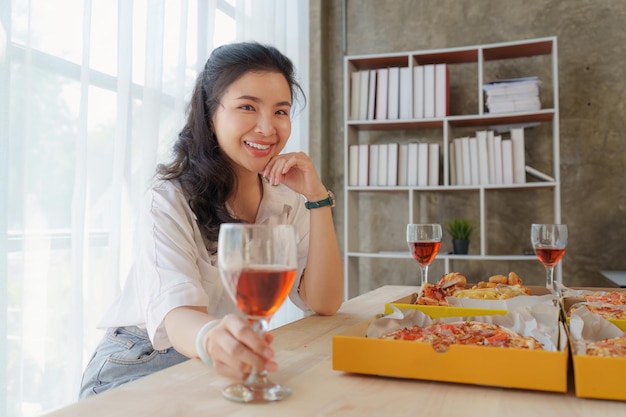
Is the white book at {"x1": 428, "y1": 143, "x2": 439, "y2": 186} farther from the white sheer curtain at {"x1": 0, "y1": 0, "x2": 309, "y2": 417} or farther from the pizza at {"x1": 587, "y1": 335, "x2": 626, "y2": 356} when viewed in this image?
the pizza at {"x1": 587, "y1": 335, "x2": 626, "y2": 356}

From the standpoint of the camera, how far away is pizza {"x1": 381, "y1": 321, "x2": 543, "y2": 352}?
2.31 ft

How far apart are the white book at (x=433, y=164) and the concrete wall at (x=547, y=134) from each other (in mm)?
292

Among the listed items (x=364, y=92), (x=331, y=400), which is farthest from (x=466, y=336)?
(x=364, y=92)

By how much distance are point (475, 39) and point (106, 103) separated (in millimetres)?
2416

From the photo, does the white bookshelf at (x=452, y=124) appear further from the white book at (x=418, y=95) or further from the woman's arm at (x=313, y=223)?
the woman's arm at (x=313, y=223)

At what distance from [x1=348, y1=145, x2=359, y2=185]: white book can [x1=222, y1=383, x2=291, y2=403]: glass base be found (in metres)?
2.88

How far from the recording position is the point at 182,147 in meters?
1.60

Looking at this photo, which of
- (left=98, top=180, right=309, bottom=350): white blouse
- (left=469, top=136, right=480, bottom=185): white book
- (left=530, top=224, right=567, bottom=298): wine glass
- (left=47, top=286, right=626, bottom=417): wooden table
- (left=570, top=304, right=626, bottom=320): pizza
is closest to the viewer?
(left=47, top=286, right=626, bottom=417): wooden table

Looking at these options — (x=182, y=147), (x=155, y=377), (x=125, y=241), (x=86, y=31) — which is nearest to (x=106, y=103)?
(x=86, y=31)

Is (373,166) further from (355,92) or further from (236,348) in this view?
(236,348)

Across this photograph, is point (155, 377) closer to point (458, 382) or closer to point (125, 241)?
point (458, 382)

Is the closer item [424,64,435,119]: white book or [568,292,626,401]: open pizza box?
[568,292,626,401]: open pizza box

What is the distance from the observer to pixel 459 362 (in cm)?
68

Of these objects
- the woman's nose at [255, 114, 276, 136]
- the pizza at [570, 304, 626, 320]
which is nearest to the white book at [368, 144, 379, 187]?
the woman's nose at [255, 114, 276, 136]
